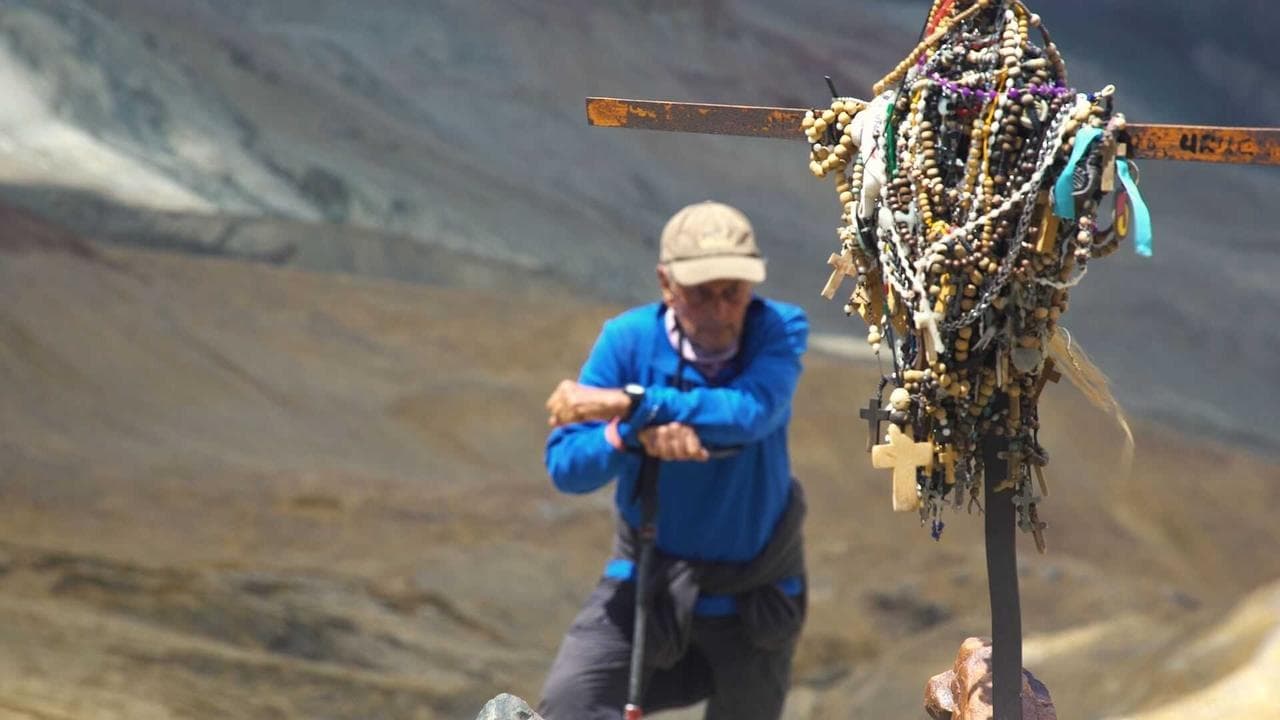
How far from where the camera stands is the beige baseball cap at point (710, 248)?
2.73 meters

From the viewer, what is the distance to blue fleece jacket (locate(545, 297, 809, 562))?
2.80 metres

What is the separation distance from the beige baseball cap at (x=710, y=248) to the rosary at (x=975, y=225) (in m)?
0.63

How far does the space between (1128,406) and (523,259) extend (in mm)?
2395

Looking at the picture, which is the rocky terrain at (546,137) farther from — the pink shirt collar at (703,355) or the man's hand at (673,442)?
the man's hand at (673,442)

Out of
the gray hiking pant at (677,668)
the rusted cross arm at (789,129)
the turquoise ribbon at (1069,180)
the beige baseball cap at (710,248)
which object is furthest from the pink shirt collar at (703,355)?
the turquoise ribbon at (1069,180)

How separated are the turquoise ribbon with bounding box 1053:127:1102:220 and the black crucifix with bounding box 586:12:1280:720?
1.6 inches

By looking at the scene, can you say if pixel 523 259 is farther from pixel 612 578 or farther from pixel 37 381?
pixel 612 578

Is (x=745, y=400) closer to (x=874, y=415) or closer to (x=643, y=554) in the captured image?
(x=643, y=554)

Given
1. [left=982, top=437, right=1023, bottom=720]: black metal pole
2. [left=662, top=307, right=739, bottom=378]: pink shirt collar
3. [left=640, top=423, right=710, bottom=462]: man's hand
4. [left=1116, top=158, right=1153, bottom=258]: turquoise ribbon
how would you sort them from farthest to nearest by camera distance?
[left=662, top=307, right=739, bottom=378]: pink shirt collar → [left=640, top=423, right=710, bottom=462]: man's hand → [left=982, top=437, right=1023, bottom=720]: black metal pole → [left=1116, top=158, right=1153, bottom=258]: turquoise ribbon

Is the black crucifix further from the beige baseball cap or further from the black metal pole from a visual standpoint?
the beige baseball cap

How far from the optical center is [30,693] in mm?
4039

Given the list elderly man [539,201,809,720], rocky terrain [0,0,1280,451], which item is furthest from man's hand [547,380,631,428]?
rocky terrain [0,0,1280,451]

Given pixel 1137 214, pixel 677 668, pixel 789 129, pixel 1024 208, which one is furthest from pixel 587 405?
pixel 1137 214

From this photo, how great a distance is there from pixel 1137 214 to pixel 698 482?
1.22 m
